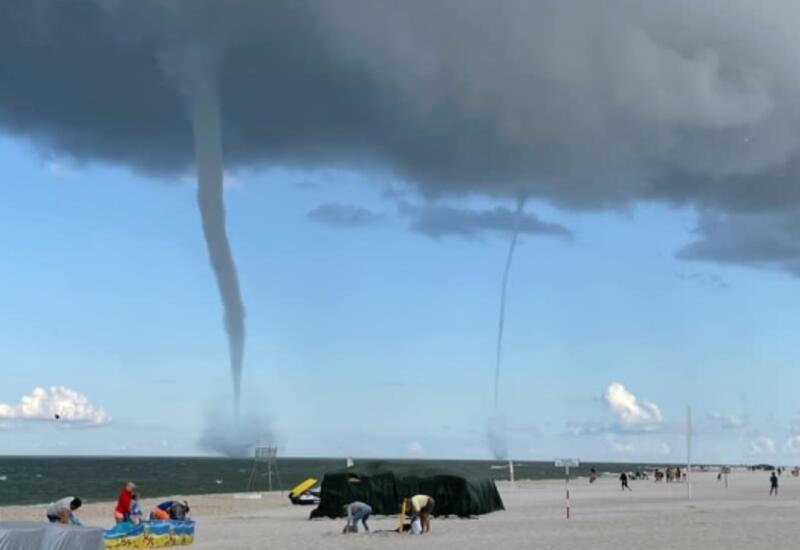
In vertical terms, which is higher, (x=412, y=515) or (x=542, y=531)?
(x=412, y=515)

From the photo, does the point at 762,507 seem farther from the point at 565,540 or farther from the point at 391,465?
the point at 565,540

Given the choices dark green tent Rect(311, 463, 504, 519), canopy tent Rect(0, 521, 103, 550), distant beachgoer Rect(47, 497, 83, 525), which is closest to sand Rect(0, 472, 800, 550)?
dark green tent Rect(311, 463, 504, 519)

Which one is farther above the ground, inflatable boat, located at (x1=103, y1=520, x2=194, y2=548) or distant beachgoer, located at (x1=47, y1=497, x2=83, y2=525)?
distant beachgoer, located at (x1=47, y1=497, x2=83, y2=525)

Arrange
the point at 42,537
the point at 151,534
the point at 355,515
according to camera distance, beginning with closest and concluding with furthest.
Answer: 1. the point at 42,537
2. the point at 151,534
3. the point at 355,515

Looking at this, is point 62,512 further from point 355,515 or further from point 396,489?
point 396,489

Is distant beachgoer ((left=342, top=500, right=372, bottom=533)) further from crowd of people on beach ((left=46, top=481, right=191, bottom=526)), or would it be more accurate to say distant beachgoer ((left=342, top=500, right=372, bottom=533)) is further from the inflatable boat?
crowd of people on beach ((left=46, top=481, right=191, bottom=526))

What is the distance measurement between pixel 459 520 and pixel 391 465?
4774 millimetres

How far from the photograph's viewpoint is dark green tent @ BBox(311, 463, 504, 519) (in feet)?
131

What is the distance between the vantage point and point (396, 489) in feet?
132

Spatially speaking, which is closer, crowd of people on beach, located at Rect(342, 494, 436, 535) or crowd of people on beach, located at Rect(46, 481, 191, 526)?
crowd of people on beach, located at Rect(46, 481, 191, 526)

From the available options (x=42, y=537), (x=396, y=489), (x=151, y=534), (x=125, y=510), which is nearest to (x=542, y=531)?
(x=396, y=489)

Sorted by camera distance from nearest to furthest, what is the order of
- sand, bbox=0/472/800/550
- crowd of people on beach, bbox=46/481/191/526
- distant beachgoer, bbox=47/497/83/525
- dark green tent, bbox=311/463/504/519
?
1. distant beachgoer, bbox=47/497/83/525
2. crowd of people on beach, bbox=46/481/191/526
3. sand, bbox=0/472/800/550
4. dark green tent, bbox=311/463/504/519

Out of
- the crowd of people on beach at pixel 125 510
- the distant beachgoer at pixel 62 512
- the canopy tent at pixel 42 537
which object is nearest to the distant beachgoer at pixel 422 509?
the crowd of people on beach at pixel 125 510

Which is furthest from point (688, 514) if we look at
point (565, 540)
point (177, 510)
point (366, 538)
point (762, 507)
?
point (177, 510)
